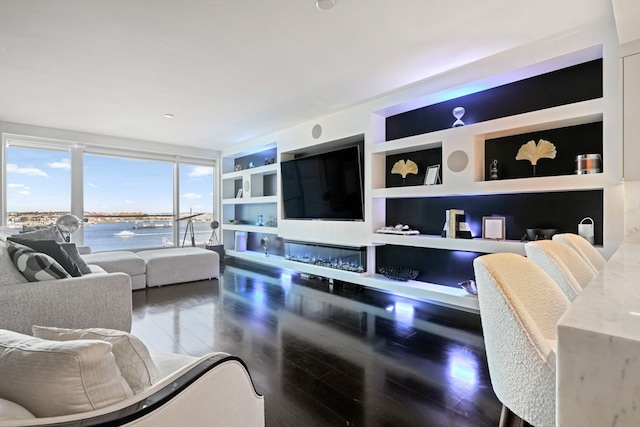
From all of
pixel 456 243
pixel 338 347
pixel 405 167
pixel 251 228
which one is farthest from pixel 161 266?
pixel 456 243

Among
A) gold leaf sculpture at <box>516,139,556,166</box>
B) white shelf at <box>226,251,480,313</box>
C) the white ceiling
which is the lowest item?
white shelf at <box>226,251,480,313</box>

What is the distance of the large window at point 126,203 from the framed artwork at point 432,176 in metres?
5.37

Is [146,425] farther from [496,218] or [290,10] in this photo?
[496,218]

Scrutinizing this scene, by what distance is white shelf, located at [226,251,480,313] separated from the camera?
315 centimetres

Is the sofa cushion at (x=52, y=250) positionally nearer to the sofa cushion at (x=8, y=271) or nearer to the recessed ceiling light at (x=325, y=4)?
the sofa cushion at (x=8, y=271)

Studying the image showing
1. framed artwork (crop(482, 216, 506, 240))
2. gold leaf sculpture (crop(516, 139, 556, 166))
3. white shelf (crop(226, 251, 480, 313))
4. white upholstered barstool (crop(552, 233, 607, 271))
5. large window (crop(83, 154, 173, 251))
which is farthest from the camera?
large window (crop(83, 154, 173, 251))

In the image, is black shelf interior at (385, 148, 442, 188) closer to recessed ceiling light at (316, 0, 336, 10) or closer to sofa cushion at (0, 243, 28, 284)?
recessed ceiling light at (316, 0, 336, 10)

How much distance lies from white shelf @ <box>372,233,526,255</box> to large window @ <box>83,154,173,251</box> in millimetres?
4826

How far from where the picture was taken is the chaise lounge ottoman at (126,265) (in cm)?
400

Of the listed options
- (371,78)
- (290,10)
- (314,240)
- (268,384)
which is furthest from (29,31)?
(314,240)

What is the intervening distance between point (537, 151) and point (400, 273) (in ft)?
6.11

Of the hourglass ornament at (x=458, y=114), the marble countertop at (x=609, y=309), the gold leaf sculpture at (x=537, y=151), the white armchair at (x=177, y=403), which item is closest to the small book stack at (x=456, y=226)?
the gold leaf sculpture at (x=537, y=151)

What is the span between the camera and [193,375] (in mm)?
850

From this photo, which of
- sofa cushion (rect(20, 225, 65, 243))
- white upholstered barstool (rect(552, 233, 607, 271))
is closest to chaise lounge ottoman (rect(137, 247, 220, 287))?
sofa cushion (rect(20, 225, 65, 243))
